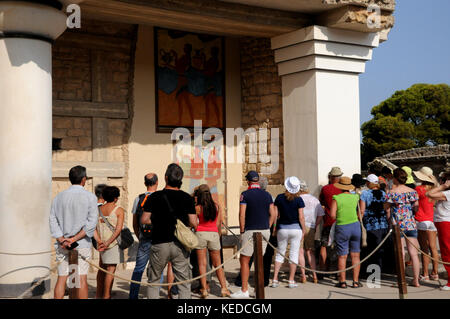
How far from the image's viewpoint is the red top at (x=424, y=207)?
7.61 meters

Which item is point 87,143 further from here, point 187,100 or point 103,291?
point 103,291

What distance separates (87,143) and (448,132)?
36040 mm

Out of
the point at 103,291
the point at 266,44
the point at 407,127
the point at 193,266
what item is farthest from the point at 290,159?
the point at 407,127

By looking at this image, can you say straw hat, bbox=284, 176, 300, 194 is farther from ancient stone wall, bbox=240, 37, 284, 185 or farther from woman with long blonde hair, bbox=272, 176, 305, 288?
ancient stone wall, bbox=240, 37, 284, 185

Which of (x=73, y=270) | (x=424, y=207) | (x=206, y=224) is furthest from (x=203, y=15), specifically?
(x=73, y=270)

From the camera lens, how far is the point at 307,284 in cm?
772

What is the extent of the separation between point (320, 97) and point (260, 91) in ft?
4.73

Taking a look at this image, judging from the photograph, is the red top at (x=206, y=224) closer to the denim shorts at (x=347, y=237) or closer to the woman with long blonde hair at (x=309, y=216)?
the woman with long blonde hair at (x=309, y=216)

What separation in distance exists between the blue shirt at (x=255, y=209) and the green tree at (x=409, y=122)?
34.5 m

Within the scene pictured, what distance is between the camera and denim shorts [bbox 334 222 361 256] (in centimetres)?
730

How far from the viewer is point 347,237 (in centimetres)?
731

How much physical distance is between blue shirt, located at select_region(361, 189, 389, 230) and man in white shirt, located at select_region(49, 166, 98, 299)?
3.67 m

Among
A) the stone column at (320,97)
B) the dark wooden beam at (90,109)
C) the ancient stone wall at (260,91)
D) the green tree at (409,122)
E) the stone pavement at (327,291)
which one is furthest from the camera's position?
the green tree at (409,122)

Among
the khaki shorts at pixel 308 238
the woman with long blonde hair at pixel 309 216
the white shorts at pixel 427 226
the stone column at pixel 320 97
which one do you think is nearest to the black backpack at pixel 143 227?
the woman with long blonde hair at pixel 309 216
